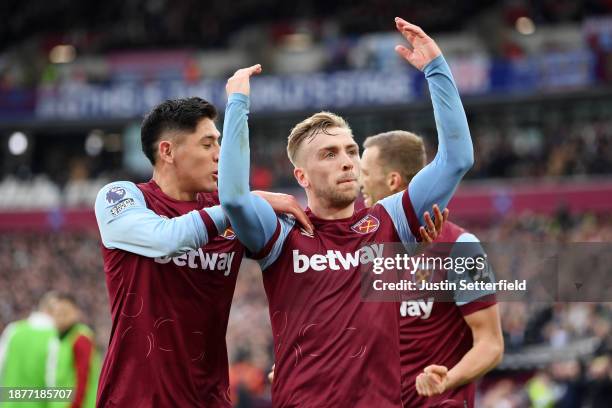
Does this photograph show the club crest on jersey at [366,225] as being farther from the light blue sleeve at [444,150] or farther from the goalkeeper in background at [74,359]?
the goalkeeper in background at [74,359]

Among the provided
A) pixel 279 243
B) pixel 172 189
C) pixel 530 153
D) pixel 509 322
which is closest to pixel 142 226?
pixel 172 189

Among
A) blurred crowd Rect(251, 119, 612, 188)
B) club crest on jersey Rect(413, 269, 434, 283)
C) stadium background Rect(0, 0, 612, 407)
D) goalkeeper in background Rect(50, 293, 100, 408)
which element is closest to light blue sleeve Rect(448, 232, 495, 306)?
club crest on jersey Rect(413, 269, 434, 283)

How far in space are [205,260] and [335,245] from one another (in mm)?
622

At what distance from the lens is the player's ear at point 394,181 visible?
18.2ft

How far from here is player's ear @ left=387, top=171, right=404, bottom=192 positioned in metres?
5.54

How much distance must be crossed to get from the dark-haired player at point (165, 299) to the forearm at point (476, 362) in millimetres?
1119

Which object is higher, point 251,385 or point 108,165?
point 108,165

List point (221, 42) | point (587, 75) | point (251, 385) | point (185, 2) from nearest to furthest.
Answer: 1. point (251, 385)
2. point (587, 75)
3. point (221, 42)
4. point (185, 2)

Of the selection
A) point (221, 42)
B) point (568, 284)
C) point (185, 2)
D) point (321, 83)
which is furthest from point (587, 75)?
point (568, 284)

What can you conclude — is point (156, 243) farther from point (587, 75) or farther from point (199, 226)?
point (587, 75)

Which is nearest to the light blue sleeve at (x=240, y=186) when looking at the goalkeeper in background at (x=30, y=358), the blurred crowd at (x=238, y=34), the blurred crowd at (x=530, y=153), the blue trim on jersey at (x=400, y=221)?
the blue trim on jersey at (x=400, y=221)

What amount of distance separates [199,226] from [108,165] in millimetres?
32908

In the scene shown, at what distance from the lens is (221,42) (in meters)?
36.0

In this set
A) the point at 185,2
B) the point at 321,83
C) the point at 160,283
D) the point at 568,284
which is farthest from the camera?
the point at 185,2
